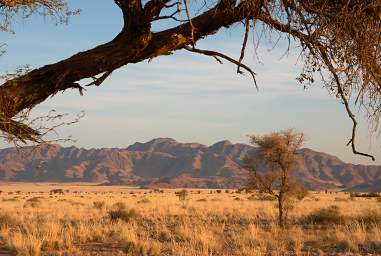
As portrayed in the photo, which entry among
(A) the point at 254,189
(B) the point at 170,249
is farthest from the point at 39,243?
(A) the point at 254,189

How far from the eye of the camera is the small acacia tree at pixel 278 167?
2038cm

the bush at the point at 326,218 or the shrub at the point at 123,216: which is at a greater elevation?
the bush at the point at 326,218

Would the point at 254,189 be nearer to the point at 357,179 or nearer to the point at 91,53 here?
the point at 91,53

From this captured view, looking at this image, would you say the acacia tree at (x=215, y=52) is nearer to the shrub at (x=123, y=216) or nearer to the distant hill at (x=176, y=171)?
the shrub at (x=123, y=216)

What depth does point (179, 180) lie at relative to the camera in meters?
151

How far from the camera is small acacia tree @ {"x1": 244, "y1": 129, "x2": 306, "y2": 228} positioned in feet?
66.8

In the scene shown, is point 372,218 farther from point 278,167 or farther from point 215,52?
point 215,52

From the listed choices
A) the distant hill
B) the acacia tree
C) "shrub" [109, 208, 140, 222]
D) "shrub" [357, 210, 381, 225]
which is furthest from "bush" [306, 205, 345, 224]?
the distant hill

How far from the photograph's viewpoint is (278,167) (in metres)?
20.8

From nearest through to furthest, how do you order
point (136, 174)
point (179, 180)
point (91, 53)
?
1. point (91, 53)
2. point (179, 180)
3. point (136, 174)

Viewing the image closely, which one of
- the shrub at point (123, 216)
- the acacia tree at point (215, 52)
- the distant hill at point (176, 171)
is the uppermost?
the distant hill at point (176, 171)

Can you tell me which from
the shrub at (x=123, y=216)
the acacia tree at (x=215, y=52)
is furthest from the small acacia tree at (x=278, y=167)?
the acacia tree at (x=215, y=52)

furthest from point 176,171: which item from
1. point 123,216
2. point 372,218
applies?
point 372,218

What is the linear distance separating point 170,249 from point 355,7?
8.65 meters
